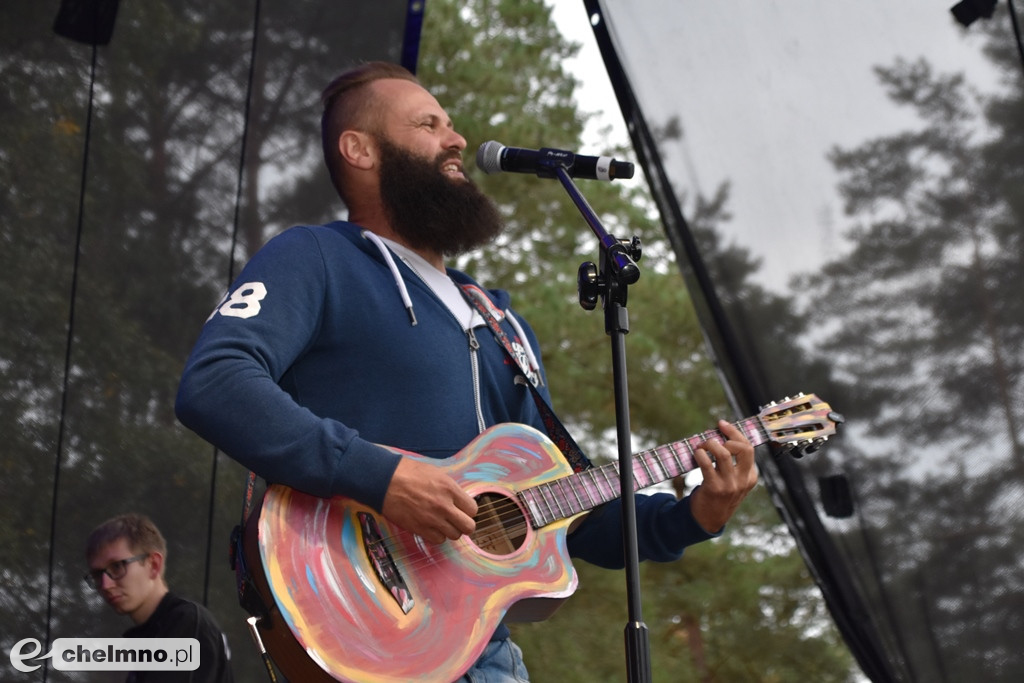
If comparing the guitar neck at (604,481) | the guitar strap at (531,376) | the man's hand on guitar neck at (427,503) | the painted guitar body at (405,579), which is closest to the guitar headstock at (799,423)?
the guitar neck at (604,481)

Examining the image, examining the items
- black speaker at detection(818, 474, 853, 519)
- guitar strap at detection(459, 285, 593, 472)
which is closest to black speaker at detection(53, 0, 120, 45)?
guitar strap at detection(459, 285, 593, 472)

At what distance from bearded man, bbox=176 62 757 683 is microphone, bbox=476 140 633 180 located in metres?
0.32

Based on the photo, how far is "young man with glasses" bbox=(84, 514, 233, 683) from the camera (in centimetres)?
334

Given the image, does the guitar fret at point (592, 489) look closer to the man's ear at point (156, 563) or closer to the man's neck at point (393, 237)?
the man's neck at point (393, 237)

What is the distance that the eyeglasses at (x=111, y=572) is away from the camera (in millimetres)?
3311

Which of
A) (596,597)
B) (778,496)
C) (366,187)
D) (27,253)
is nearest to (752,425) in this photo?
(778,496)

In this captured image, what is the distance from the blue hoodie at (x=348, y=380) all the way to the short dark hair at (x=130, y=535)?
1.31 m

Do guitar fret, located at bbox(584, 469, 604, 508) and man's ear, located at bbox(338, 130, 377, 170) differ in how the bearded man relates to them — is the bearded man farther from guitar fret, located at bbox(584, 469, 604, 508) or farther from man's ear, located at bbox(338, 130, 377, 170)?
guitar fret, located at bbox(584, 469, 604, 508)

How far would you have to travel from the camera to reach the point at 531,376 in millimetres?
2666

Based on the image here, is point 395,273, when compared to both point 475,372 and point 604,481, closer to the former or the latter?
point 475,372

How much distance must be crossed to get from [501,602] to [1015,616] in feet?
5.36

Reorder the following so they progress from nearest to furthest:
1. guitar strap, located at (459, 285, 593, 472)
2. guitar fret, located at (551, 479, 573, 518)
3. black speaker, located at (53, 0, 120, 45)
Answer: guitar fret, located at (551, 479, 573, 518), guitar strap, located at (459, 285, 593, 472), black speaker, located at (53, 0, 120, 45)

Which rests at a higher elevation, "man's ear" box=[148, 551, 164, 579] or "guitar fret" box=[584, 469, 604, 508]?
"man's ear" box=[148, 551, 164, 579]

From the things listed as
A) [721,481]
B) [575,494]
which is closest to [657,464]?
[721,481]
